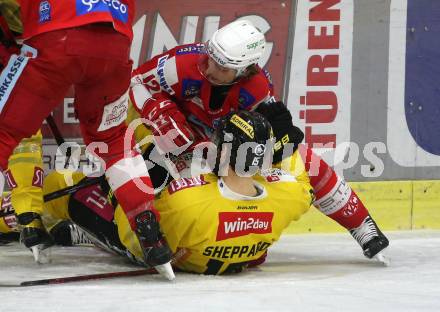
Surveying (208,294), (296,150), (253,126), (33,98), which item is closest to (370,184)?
(296,150)

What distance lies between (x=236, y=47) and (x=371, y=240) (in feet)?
3.18

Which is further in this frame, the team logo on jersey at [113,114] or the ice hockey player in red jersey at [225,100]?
the ice hockey player in red jersey at [225,100]

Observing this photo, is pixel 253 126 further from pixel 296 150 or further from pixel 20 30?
pixel 20 30

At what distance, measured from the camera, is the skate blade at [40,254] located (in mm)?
4211

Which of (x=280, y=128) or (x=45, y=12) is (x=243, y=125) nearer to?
(x=280, y=128)

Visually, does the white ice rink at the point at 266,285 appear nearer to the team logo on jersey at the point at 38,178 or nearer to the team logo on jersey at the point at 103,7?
Result: the team logo on jersey at the point at 38,178

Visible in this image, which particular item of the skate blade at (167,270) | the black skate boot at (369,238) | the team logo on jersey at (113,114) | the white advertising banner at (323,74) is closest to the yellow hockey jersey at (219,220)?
the skate blade at (167,270)

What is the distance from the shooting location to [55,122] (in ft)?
16.3

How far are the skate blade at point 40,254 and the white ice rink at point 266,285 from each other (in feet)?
0.12

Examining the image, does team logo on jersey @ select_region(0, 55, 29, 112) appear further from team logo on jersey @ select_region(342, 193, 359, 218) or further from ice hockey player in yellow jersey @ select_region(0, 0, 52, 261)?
team logo on jersey @ select_region(342, 193, 359, 218)

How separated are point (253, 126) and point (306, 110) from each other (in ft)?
4.48

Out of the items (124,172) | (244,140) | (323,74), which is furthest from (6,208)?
(323,74)

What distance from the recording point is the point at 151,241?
3805 millimetres

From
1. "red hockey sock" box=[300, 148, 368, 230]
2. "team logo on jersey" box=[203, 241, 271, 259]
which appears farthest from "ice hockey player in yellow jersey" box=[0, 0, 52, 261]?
"red hockey sock" box=[300, 148, 368, 230]
